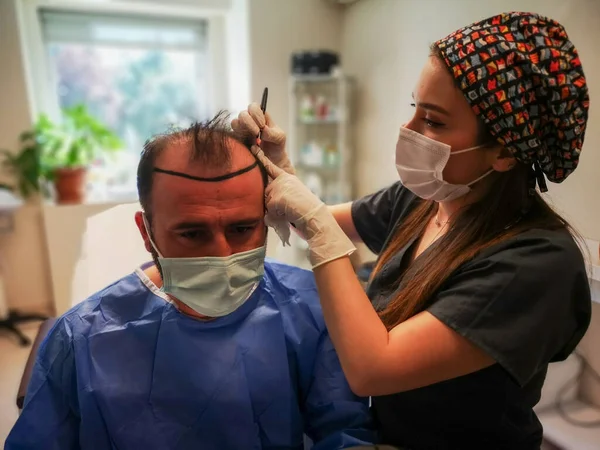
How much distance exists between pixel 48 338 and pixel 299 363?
1.95 ft

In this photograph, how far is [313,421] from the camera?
1169 mm

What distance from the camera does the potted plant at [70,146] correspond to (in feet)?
10.6

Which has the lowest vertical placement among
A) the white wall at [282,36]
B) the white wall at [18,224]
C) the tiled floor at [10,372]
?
the tiled floor at [10,372]

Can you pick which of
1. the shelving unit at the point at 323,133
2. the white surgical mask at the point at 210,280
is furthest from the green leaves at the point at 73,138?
the white surgical mask at the point at 210,280

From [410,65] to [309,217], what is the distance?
6.48 ft

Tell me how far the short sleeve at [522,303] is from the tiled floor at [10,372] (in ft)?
7.64

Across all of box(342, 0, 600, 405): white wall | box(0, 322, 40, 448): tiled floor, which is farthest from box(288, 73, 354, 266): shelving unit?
box(0, 322, 40, 448): tiled floor

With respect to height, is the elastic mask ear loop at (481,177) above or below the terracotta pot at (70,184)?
above

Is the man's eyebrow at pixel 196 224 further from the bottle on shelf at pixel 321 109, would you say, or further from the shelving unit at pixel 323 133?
the bottle on shelf at pixel 321 109

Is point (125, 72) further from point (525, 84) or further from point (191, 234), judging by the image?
point (525, 84)

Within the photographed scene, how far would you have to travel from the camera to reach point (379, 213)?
142cm

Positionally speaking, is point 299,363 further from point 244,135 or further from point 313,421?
point 244,135

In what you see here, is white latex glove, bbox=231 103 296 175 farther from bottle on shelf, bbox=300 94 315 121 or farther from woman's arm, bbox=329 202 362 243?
bottle on shelf, bbox=300 94 315 121

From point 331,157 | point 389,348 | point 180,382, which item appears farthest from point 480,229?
point 331,157
